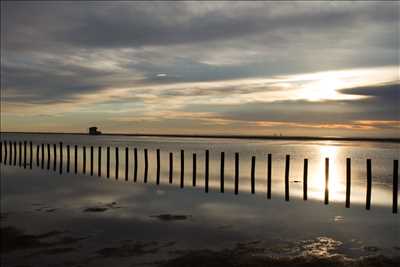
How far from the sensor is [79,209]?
51.3 feet

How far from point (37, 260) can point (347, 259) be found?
7018 mm

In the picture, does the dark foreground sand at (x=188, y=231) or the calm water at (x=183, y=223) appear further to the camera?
the calm water at (x=183, y=223)

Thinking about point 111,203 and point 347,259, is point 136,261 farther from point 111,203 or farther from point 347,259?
point 111,203

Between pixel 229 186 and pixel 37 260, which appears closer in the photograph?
pixel 37 260

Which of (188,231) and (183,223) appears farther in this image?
(183,223)

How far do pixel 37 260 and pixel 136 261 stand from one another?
2177 mm

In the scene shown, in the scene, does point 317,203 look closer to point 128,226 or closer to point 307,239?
point 307,239

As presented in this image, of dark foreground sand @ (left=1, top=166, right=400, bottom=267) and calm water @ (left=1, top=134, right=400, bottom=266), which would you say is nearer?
dark foreground sand @ (left=1, top=166, right=400, bottom=267)

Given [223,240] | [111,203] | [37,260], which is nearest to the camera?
[37,260]

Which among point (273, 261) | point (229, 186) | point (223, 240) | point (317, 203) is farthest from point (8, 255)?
point (229, 186)

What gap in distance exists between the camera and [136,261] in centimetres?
980

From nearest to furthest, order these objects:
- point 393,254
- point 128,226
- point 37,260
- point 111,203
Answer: point 37,260 < point 393,254 < point 128,226 < point 111,203

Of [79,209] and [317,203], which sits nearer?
[79,209]

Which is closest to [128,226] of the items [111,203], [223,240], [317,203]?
[223,240]
